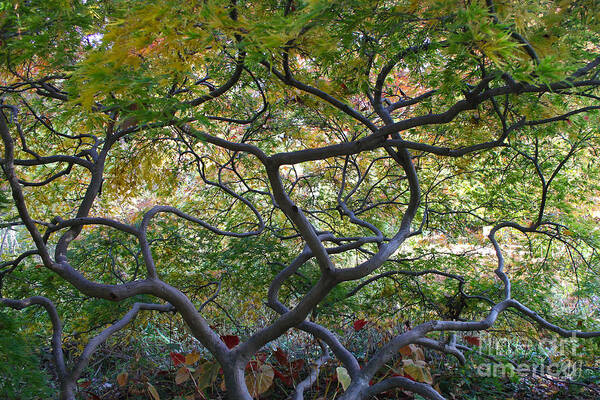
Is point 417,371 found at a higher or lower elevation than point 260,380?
higher

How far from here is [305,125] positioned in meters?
3.71

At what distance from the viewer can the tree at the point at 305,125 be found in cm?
134

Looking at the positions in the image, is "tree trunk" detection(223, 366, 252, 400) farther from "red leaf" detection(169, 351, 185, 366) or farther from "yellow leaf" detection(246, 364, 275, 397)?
"red leaf" detection(169, 351, 185, 366)

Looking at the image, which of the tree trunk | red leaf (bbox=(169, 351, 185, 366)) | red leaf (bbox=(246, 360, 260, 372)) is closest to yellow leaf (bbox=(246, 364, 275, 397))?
red leaf (bbox=(246, 360, 260, 372))

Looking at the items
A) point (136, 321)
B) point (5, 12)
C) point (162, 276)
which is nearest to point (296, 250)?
point (162, 276)

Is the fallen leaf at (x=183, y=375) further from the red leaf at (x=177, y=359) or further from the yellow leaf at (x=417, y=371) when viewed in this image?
the yellow leaf at (x=417, y=371)

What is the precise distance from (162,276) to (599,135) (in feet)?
10.8

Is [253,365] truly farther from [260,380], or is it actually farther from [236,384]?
[236,384]

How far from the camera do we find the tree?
1.34 metres

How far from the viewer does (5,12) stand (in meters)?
1.81

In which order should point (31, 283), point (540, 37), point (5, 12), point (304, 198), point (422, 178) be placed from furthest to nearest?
point (304, 198), point (422, 178), point (31, 283), point (5, 12), point (540, 37)

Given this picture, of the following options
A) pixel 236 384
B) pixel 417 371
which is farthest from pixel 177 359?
pixel 417 371

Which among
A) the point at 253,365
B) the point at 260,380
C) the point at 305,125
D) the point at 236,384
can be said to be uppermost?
the point at 305,125

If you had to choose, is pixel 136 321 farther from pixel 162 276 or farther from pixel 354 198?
pixel 354 198
